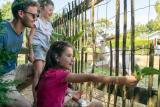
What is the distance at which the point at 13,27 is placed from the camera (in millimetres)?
2469

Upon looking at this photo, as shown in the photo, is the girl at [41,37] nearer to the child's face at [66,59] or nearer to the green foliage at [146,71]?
the child's face at [66,59]

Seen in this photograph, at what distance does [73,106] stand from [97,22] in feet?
5.48

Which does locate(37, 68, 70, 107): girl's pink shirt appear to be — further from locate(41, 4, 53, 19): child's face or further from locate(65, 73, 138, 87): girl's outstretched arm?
locate(41, 4, 53, 19): child's face

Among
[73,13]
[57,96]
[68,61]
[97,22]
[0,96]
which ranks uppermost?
[73,13]

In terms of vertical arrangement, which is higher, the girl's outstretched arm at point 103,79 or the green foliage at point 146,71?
the green foliage at point 146,71

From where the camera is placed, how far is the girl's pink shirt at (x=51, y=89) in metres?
1.99

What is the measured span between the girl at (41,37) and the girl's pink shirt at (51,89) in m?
1.05

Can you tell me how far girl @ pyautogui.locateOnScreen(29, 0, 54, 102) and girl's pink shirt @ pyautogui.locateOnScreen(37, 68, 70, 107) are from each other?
3.46 ft

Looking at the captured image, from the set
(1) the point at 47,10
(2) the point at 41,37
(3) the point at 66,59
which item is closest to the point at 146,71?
(3) the point at 66,59

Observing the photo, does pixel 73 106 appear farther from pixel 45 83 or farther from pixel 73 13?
pixel 73 13

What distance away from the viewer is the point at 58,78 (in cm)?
196

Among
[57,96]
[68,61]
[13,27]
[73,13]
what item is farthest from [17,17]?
[73,13]

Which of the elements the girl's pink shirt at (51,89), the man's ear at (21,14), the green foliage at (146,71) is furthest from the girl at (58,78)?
the man's ear at (21,14)

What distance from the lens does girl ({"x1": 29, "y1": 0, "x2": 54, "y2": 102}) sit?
320 centimetres
